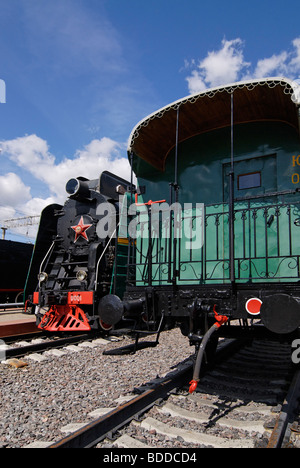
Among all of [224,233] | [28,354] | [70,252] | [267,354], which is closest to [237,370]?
[267,354]

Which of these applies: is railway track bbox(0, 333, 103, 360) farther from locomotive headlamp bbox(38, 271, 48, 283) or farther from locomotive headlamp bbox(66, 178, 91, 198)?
locomotive headlamp bbox(66, 178, 91, 198)

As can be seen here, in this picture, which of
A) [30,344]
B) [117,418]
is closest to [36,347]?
[30,344]

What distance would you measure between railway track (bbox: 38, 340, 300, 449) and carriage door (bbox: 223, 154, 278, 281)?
131cm

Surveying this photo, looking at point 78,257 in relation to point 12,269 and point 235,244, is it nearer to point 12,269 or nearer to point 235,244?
point 235,244

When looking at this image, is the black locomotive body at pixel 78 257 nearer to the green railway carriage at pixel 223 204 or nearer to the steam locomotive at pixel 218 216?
the steam locomotive at pixel 218 216

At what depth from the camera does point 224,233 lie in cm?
468

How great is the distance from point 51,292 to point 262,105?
5970 mm

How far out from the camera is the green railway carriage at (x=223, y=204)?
12.0 feet

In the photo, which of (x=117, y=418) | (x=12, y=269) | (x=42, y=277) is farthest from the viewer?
(x=12, y=269)

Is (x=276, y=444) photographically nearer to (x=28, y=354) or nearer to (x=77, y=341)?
(x=28, y=354)

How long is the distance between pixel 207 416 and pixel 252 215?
247 centimetres

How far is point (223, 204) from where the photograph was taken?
4.78 m

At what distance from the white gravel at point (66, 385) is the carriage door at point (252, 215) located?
1.89 meters

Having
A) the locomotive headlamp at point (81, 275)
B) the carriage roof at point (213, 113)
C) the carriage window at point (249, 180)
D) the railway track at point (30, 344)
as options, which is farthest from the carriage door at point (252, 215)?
the locomotive headlamp at point (81, 275)
